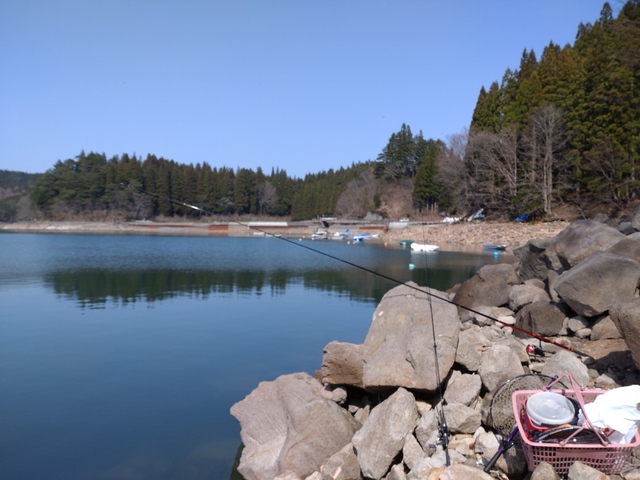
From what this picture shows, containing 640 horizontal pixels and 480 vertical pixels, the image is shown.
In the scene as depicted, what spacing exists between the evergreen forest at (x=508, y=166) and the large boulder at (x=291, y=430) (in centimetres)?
290

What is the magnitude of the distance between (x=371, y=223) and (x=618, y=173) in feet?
153

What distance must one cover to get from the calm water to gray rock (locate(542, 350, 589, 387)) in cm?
439

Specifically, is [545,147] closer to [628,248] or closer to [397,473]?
[628,248]

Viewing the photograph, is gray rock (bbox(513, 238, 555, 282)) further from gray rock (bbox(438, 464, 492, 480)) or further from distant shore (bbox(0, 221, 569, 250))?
gray rock (bbox(438, 464, 492, 480))

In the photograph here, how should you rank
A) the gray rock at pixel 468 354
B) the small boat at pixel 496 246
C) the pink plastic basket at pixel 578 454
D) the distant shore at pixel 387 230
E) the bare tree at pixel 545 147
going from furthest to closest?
1. the bare tree at pixel 545 147
2. the distant shore at pixel 387 230
3. the small boat at pixel 496 246
4. the gray rock at pixel 468 354
5. the pink plastic basket at pixel 578 454

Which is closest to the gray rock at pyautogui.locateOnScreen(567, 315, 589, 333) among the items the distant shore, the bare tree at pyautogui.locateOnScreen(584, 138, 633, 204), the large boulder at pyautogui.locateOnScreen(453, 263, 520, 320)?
the large boulder at pyautogui.locateOnScreen(453, 263, 520, 320)

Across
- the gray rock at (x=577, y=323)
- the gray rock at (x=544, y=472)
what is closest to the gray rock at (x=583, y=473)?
the gray rock at (x=544, y=472)

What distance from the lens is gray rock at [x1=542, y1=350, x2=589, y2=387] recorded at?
6.39 metres

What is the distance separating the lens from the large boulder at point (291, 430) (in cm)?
646

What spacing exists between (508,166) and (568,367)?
46.4 meters

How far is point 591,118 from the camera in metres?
39.6

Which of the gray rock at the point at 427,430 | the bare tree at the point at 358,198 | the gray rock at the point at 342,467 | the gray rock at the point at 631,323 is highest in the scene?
the bare tree at the point at 358,198

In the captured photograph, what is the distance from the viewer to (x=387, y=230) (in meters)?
71.2

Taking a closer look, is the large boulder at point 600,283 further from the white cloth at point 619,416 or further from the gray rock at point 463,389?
the white cloth at point 619,416
